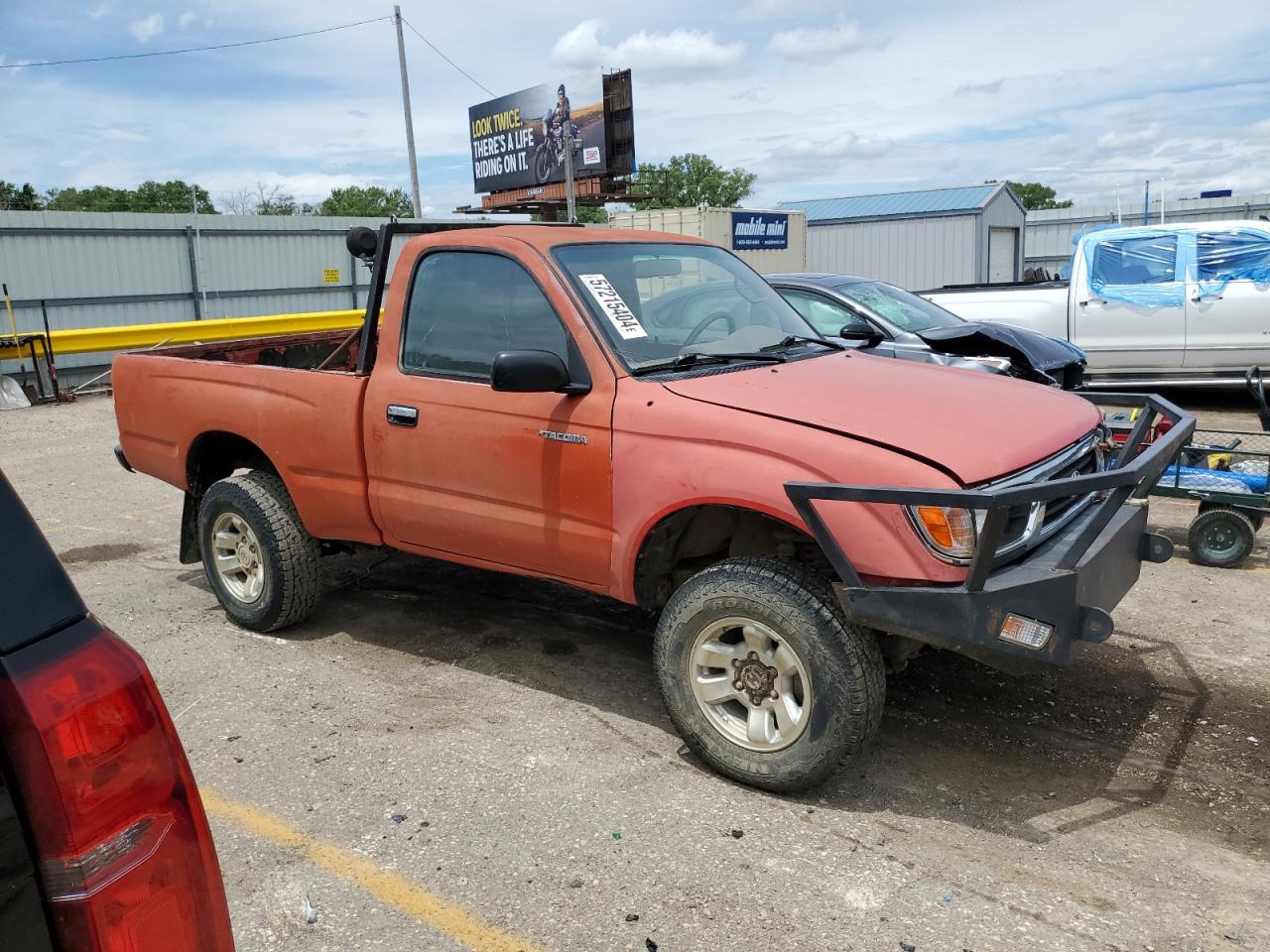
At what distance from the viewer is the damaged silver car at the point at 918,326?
Answer: 7.89 m

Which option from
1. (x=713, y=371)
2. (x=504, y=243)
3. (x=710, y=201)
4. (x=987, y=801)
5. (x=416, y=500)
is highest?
(x=710, y=201)

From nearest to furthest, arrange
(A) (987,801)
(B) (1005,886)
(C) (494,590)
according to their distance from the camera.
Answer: (B) (1005,886)
(A) (987,801)
(C) (494,590)

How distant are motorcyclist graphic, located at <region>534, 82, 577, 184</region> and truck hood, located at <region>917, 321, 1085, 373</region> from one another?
2930cm

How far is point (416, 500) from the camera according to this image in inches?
180

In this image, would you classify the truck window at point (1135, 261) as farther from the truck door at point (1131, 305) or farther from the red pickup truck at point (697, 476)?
the red pickup truck at point (697, 476)

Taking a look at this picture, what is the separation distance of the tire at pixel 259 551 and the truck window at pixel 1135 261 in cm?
951

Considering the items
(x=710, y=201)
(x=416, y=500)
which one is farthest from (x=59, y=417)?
(x=710, y=201)

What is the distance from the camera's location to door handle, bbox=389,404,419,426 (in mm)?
4469

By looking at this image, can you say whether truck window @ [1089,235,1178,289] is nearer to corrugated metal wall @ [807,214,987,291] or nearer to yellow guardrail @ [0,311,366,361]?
yellow guardrail @ [0,311,366,361]

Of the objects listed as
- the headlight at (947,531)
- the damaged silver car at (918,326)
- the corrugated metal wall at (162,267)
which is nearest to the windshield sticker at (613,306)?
the headlight at (947,531)

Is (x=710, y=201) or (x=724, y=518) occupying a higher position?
(x=710, y=201)

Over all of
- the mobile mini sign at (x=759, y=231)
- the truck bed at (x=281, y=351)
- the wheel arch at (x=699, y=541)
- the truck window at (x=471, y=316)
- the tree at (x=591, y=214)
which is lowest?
the wheel arch at (x=699, y=541)

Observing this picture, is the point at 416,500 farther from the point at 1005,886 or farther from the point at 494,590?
the point at 1005,886

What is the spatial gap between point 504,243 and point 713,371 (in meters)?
1.07
